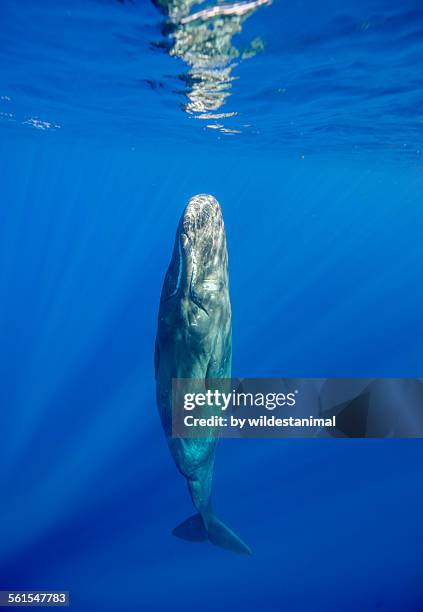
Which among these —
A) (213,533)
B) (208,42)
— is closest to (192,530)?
(213,533)

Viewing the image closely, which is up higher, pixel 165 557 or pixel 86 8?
pixel 86 8

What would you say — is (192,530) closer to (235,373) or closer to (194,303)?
(194,303)

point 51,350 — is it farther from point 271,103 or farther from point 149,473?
point 271,103

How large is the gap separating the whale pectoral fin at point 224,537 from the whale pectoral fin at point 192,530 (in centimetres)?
22

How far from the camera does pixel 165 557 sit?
15766mm

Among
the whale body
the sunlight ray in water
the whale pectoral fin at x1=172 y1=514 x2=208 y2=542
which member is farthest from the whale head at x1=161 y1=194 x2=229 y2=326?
the whale pectoral fin at x1=172 y1=514 x2=208 y2=542

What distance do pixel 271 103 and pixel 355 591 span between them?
17555mm

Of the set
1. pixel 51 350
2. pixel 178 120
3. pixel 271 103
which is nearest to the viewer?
pixel 271 103

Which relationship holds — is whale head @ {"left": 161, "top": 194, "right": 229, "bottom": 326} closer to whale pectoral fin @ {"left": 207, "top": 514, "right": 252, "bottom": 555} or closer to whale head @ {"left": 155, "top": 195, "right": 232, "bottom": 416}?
whale head @ {"left": 155, "top": 195, "right": 232, "bottom": 416}

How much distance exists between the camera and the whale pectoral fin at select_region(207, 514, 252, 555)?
8547mm

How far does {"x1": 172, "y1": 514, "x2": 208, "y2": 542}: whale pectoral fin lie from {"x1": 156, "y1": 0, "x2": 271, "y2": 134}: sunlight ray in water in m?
10.0

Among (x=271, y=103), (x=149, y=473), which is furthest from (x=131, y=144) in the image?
(x=149, y=473)

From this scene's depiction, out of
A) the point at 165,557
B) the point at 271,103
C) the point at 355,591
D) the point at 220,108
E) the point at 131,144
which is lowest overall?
the point at 355,591

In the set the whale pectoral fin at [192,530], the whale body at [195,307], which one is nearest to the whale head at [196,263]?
the whale body at [195,307]
